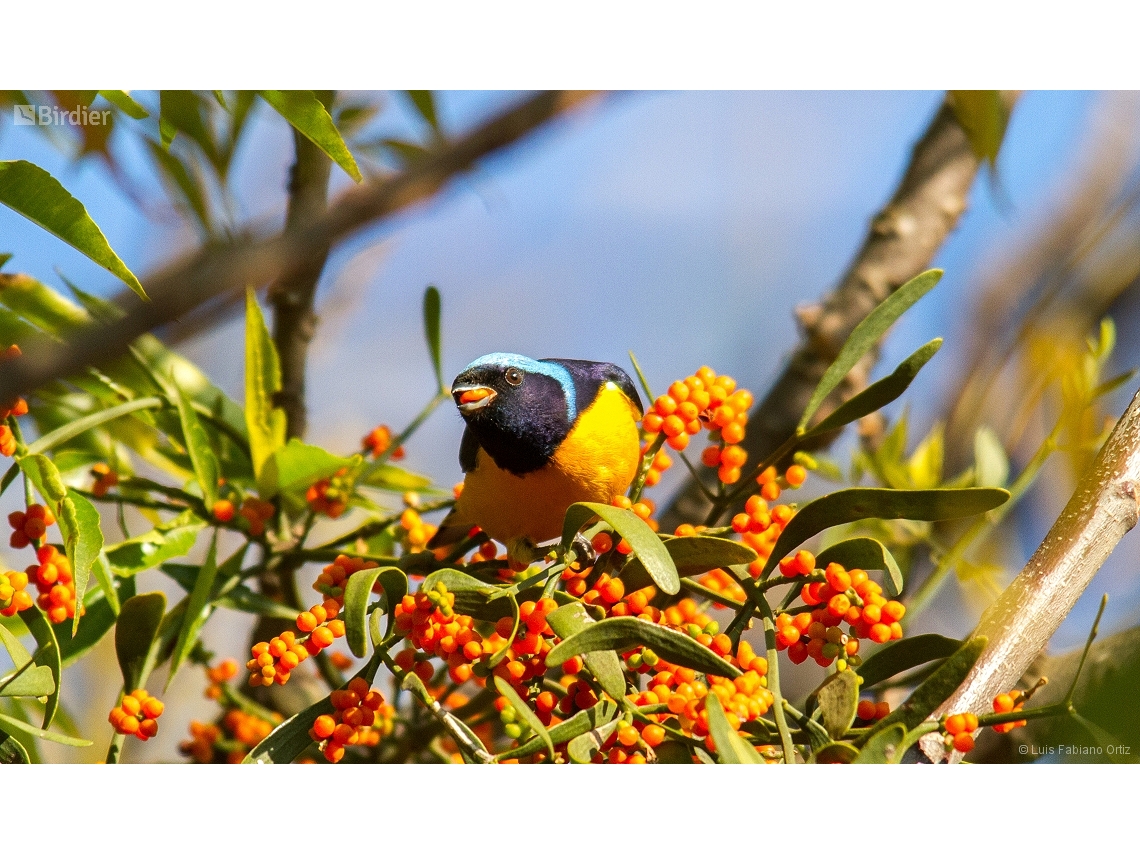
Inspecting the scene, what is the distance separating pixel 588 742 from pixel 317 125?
1.93 ft

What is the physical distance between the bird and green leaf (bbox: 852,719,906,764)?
51 cm

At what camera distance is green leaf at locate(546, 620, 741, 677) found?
75 centimetres

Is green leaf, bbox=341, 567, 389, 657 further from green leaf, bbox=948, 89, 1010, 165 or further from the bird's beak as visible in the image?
green leaf, bbox=948, 89, 1010, 165

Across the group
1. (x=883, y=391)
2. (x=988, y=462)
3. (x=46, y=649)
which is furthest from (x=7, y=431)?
(x=988, y=462)

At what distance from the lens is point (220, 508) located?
1.16 metres

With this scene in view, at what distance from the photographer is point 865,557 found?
0.85 metres

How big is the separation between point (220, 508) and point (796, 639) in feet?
2.25

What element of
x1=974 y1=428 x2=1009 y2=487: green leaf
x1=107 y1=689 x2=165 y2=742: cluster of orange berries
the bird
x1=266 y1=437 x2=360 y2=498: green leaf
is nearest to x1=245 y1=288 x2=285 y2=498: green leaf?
x1=266 y1=437 x2=360 y2=498: green leaf

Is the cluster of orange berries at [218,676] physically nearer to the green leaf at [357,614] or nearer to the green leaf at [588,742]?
the green leaf at [357,614]

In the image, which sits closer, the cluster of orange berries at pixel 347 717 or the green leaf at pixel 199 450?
the cluster of orange berries at pixel 347 717

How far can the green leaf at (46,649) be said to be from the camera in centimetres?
89

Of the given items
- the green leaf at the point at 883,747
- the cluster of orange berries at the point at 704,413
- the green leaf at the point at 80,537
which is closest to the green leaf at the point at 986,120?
the cluster of orange berries at the point at 704,413

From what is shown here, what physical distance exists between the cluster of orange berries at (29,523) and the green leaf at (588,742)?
1.73 feet

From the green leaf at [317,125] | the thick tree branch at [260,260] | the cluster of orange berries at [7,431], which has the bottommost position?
the cluster of orange berries at [7,431]
